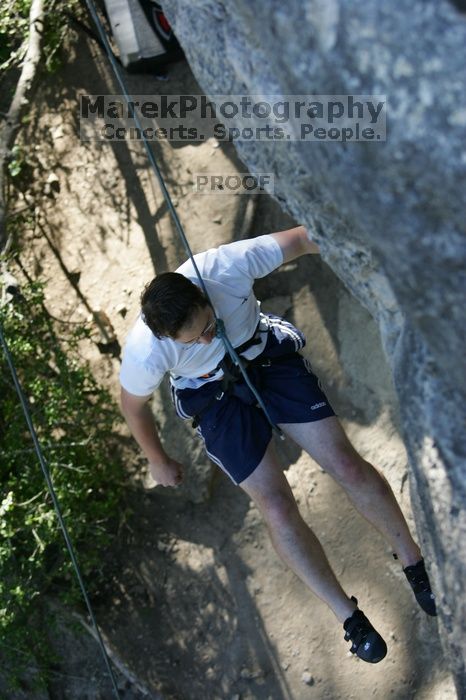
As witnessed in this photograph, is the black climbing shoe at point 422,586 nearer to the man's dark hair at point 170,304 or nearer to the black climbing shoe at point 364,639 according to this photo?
the black climbing shoe at point 364,639

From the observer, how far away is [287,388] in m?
3.17

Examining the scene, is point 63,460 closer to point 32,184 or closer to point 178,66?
point 32,184

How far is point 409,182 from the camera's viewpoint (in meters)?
1.73

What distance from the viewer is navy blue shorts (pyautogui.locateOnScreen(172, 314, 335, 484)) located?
3.12 m

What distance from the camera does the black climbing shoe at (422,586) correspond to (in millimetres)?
2867

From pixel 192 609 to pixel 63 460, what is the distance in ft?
3.50

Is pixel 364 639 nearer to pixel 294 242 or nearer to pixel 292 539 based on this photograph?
pixel 292 539

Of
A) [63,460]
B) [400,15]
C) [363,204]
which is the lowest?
[63,460]

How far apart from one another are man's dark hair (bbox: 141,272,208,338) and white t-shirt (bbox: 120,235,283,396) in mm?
138

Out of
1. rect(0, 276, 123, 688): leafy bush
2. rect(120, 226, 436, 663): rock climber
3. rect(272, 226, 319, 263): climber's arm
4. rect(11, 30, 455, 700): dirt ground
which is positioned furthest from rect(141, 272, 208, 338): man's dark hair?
rect(11, 30, 455, 700): dirt ground

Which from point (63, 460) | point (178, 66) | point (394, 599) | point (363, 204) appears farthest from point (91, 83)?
point (363, 204)

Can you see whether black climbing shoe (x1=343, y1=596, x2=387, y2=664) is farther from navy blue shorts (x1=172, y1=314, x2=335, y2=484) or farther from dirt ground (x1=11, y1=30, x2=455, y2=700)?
dirt ground (x1=11, y1=30, x2=455, y2=700)

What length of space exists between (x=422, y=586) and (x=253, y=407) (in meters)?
0.90

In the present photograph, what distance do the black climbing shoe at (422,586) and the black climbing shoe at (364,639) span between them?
0.65ft
